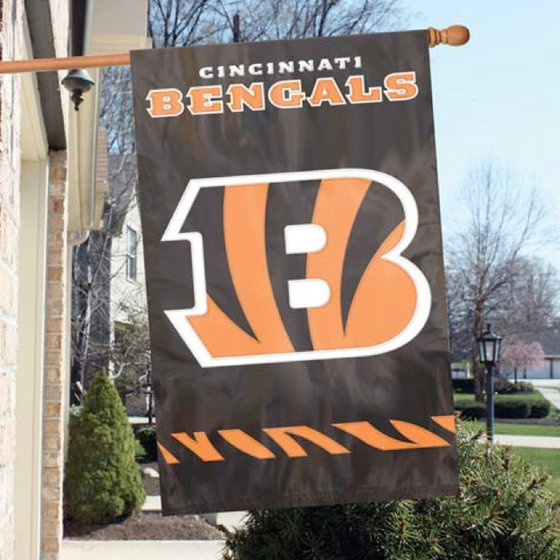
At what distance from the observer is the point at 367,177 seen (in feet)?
6.37

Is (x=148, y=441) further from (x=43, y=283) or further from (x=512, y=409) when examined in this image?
(x=512, y=409)

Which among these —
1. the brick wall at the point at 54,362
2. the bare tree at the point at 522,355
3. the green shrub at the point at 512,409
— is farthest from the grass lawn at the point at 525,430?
the brick wall at the point at 54,362

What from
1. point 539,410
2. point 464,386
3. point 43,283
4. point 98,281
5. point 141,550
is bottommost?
point 141,550

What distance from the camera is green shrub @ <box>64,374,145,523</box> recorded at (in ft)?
26.5

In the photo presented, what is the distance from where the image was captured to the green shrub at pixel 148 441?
43.1 feet

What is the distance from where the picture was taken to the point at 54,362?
4.79 metres

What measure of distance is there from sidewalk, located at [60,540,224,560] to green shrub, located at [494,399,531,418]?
20651 mm

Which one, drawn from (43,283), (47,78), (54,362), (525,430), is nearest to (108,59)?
(47,78)

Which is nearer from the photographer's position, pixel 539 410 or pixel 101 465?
pixel 101 465

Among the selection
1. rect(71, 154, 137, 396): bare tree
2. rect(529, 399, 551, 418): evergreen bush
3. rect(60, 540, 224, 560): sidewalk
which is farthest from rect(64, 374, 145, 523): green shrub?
rect(529, 399, 551, 418): evergreen bush

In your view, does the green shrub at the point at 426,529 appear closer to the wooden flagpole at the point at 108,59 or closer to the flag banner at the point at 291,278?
the flag banner at the point at 291,278

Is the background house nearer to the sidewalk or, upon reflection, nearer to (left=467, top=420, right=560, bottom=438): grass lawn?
A: the sidewalk

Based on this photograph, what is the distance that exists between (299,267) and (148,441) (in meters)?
12.4

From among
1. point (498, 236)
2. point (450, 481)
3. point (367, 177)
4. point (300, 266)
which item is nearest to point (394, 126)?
point (367, 177)
